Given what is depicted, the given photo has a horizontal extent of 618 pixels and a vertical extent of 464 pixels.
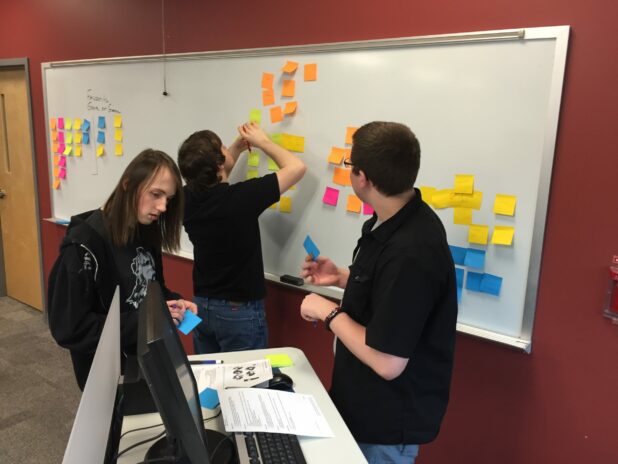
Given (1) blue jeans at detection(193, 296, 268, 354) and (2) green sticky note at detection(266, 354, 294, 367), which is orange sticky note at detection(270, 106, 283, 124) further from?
(2) green sticky note at detection(266, 354, 294, 367)

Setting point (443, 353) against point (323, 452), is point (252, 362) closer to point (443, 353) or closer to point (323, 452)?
point (323, 452)

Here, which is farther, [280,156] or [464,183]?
[280,156]

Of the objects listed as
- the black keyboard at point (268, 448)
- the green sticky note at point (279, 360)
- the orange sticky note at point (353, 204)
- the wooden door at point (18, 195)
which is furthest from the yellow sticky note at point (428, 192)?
the wooden door at point (18, 195)

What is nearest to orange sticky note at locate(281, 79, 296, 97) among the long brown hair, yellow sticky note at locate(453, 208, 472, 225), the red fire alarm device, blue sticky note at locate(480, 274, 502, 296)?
the long brown hair

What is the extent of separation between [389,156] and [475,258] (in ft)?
2.40

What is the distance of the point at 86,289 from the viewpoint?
138 centimetres

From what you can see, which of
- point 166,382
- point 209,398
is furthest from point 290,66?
point 166,382

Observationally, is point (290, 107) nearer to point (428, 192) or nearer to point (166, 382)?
point (428, 192)

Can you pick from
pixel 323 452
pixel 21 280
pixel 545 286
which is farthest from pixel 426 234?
pixel 21 280

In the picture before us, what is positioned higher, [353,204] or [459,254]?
[353,204]

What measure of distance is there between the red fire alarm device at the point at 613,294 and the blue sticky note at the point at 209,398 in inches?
48.6

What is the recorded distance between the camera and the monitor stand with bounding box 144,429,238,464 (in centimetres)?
106

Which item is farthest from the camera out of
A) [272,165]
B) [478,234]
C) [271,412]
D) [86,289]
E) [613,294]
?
[272,165]

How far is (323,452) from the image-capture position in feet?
3.72
